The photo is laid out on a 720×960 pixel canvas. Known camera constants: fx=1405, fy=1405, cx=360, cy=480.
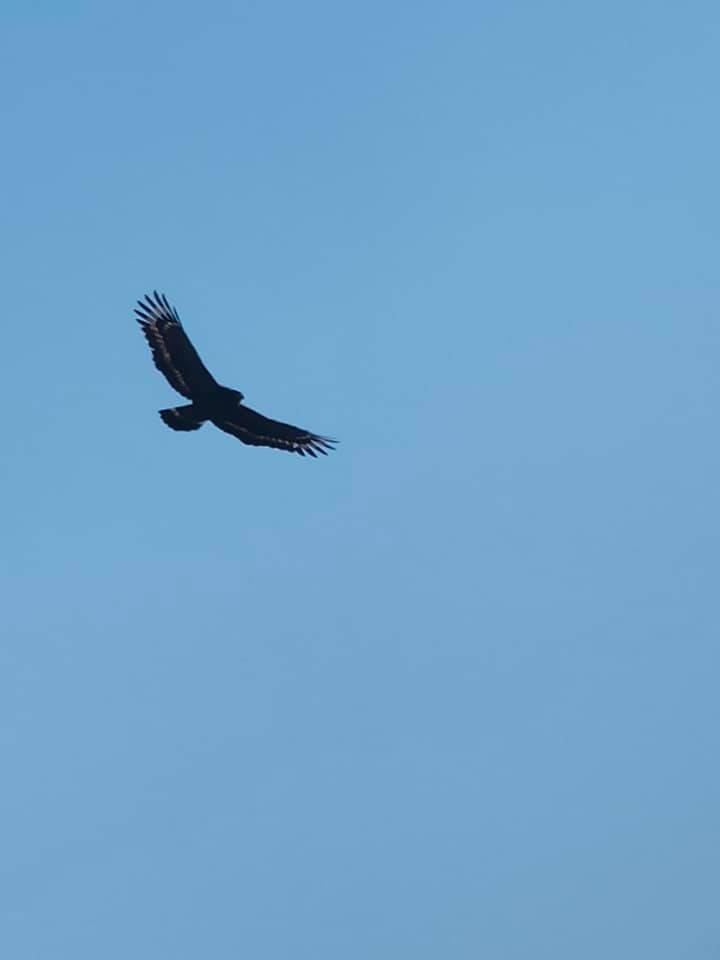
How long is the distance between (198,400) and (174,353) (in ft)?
4.37

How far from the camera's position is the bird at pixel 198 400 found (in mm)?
35094

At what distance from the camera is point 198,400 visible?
1390 inches

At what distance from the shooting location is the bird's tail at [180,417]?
35219 millimetres

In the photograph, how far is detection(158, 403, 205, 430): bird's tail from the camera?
35.2 m

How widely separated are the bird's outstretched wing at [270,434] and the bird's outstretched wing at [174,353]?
54.0 inches

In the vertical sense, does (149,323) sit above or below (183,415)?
above

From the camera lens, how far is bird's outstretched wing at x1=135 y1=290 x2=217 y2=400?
34.9 m

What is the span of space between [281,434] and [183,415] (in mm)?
2625

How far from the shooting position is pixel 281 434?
3634cm

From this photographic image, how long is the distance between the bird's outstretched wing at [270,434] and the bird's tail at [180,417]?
0.83m

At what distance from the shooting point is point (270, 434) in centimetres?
3647

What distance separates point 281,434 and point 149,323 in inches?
175

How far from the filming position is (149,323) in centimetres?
3619

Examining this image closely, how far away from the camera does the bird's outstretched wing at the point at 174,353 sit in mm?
34938
